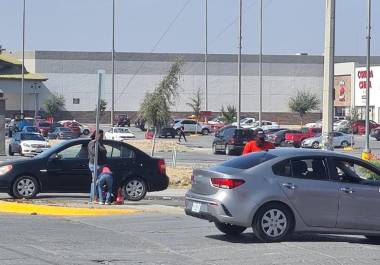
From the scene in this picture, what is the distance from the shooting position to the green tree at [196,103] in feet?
331

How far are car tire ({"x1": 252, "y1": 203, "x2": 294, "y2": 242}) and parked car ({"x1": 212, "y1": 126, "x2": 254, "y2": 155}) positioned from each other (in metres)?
36.7

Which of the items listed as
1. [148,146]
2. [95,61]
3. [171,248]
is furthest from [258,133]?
[95,61]

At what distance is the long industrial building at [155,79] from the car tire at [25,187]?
281ft

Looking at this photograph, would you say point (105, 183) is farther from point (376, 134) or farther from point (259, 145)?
point (376, 134)

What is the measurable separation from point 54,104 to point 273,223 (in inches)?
3671

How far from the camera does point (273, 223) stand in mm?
12805

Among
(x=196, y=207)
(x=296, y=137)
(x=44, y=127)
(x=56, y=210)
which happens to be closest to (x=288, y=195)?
(x=196, y=207)

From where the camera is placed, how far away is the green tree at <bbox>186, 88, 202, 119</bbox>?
101m

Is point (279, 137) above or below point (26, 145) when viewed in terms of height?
above

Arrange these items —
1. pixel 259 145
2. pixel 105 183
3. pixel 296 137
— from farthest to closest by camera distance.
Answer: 1. pixel 296 137
2. pixel 259 145
3. pixel 105 183

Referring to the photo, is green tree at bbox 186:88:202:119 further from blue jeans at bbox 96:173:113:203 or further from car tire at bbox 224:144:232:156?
blue jeans at bbox 96:173:113:203

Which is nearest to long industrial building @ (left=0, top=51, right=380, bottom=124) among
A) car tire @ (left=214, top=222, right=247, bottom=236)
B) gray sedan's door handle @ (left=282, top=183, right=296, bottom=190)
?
car tire @ (left=214, top=222, right=247, bottom=236)

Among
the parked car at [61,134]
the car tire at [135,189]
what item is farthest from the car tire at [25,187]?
the parked car at [61,134]

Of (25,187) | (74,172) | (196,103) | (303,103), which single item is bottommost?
(25,187)
